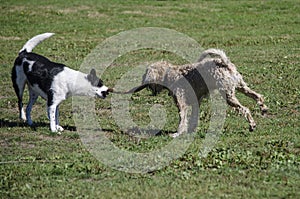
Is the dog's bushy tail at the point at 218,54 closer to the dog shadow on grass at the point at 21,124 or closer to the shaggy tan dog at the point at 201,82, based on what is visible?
the shaggy tan dog at the point at 201,82

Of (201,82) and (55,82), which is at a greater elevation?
(201,82)

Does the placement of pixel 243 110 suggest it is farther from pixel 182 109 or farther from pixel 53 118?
pixel 53 118

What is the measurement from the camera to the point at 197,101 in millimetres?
10180

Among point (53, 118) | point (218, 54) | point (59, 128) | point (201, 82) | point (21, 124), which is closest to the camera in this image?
point (218, 54)

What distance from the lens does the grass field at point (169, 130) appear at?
735 centimetres

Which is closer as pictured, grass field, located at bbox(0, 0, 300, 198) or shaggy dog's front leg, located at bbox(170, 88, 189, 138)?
grass field, located at bbox(0, 0, 300, 198)

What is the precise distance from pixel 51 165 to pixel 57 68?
2519mm

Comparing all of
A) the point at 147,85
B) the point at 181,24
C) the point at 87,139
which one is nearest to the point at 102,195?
the point at 87,139

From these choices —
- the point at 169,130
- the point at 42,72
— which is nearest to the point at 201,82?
the point at 169,130

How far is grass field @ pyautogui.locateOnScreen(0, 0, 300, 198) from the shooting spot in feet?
24.1

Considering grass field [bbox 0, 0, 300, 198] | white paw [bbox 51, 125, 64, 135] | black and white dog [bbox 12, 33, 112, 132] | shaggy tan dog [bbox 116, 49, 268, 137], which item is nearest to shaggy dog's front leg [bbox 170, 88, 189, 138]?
shaggy tan dog [bbox 116, 49, 268, 137]

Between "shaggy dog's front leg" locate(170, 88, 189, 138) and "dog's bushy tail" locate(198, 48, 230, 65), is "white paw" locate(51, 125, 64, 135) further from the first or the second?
"dog's bushy tail" locate(198, 48, 230, 65)

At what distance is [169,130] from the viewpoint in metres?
10.2

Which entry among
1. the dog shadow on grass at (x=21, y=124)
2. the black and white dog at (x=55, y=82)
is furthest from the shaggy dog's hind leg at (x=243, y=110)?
→ the dog shadow on grass at (x=21, y=124)
